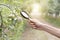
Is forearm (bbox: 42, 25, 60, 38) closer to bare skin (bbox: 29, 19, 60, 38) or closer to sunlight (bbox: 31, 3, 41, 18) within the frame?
bare skin (bbox: 29, 19, 60, 38)

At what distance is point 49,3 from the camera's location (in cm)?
812

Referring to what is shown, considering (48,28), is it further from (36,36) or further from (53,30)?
(36,36)

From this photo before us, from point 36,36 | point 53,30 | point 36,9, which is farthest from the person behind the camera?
point 36,9

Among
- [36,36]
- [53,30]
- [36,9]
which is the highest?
[53,30]

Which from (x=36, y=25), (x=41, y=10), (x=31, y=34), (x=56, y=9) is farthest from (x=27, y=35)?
(x=36, y=25)

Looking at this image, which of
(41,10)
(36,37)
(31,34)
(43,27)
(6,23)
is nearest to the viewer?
(43,27)

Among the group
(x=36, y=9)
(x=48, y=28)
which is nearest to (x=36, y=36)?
(x=36, y=9)

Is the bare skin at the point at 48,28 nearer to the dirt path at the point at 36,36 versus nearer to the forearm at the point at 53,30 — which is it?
the forearm at the point at 53,30

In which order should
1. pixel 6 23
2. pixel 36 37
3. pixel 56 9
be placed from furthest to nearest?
pixel 56 9, pixel 36 37, pixel 6 23

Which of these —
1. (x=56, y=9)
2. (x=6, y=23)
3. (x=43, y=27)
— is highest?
(x=43, y=27)

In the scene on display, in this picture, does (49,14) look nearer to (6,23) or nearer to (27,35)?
(27,35)

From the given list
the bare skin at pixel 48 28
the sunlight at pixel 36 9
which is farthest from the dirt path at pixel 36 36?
the bare skin at pixel 48 28

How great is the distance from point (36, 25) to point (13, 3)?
927mm

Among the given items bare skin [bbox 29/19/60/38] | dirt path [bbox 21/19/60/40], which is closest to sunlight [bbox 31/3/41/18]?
dirt path [bbox 21/19/60/40]
